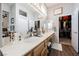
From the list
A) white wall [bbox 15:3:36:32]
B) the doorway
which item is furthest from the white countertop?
the doorway

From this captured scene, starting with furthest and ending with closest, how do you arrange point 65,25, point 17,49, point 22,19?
point 65,25, point 22,19, point 17,49

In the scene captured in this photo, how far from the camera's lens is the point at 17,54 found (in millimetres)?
836

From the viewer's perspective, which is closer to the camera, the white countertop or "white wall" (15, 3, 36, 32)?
the white countertop

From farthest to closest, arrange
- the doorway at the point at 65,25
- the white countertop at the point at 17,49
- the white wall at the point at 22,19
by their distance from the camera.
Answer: the doorway at the point at 65,25 < the white wall at the point at 22,19 < the white countertop at the point at 17,49

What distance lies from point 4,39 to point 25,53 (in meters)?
0.39

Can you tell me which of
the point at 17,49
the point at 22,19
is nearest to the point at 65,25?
the point at 22,19

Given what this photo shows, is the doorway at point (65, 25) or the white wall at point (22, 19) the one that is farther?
the doorway at point (65, 25)

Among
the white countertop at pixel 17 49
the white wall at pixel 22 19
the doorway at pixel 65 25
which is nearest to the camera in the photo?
the white countertop at pixel 17 49

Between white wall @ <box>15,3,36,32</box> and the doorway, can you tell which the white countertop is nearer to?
white wall @ <box>15,3,36,32</box>

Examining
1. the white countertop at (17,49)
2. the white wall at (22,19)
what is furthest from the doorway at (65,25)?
the white countertop at (17,49)

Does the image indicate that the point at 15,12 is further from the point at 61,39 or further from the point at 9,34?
the point at 61,39

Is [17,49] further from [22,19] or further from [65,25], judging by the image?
[65,25]

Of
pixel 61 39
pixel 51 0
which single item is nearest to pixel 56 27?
pixel 61 39

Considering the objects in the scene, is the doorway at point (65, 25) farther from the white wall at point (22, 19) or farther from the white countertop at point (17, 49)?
the white countertop at point (17, 49)
